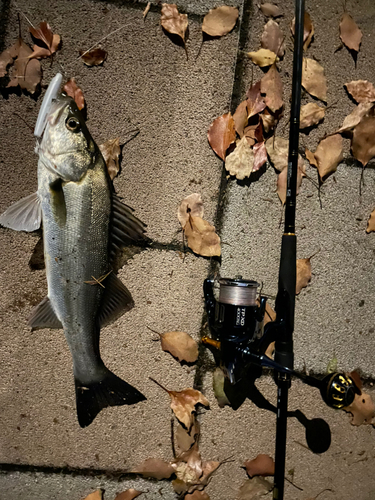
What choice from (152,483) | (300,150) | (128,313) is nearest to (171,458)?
(152,483)

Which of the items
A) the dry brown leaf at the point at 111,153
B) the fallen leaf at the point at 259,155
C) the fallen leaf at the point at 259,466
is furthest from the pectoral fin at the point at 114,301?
the fallen leaf at the point at 259,466

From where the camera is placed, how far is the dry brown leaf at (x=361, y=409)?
2.72 metres

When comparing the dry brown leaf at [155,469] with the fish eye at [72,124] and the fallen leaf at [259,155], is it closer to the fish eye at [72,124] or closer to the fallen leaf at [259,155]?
the fallen leaf at [259,155]

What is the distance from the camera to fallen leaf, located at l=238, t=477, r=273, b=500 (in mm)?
2668

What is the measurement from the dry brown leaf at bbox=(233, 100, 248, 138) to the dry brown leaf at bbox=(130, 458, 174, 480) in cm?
232

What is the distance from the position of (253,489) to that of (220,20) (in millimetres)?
3281

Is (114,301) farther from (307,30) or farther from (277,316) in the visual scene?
(307,30)

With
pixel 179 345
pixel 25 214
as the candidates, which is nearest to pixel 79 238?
pixel 25 214

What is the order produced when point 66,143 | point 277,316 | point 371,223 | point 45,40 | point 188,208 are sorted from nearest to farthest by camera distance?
point 66,143, point 277,316, point 45,40, point 188,208, point 371,223

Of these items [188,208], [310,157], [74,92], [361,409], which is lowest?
[361,409]

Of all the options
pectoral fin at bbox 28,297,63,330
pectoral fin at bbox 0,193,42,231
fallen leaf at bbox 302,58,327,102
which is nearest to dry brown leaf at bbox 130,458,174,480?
pectoral fin at bbox 28,297,63,330

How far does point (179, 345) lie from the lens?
2635 millimetres

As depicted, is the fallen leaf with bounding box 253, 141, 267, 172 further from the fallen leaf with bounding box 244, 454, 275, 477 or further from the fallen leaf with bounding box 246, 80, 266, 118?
the fallen leaf with bounding box 244, 454, 275, 477

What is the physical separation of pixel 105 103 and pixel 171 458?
2491 millimetres
